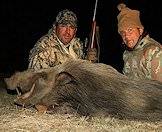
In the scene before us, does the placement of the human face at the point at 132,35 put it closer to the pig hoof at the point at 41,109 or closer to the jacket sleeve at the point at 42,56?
the jacket sleeve at the point at 42,56

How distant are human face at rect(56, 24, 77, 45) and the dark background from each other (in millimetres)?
7660

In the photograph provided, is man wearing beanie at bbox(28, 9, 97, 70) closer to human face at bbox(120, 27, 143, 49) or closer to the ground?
human face at bbox(120, 27, 143, 49)

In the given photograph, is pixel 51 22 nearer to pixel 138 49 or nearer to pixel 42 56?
pixel 42 56

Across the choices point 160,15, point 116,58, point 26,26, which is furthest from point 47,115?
point 160,15

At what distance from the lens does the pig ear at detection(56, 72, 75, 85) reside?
480 centimetres

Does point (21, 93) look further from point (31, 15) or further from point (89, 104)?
point (31, 15)

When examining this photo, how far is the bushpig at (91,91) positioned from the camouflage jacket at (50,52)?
3.28 feet

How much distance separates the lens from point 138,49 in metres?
5.49

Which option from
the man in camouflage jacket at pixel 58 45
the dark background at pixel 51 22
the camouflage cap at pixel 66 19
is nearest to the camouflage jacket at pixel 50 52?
the man in camouflage jacket at pixel 58 45

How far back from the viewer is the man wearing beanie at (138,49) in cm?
527

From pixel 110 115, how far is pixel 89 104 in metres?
0.21

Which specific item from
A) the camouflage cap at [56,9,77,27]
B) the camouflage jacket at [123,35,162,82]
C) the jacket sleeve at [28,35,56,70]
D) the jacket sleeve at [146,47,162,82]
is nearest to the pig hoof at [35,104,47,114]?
the camouflage jacket at [123,35,162,82]

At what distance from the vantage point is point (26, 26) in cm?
1942

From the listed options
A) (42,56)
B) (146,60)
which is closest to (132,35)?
(146,60)
